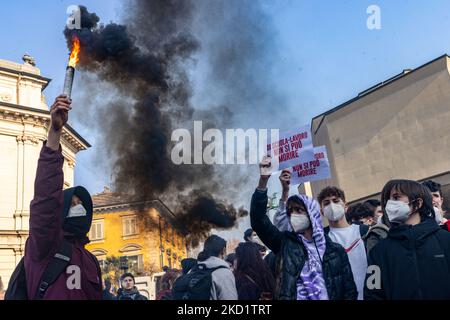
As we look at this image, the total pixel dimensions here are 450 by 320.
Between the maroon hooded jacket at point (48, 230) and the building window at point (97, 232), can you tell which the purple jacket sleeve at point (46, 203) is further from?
the building window at point (97, 232)

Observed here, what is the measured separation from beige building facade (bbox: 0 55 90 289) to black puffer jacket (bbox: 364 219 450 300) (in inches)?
974

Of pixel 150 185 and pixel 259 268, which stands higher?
pixel 150 185

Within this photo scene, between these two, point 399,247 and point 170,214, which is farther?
point 170,214

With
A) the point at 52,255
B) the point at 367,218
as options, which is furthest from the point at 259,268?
the point at 52,255

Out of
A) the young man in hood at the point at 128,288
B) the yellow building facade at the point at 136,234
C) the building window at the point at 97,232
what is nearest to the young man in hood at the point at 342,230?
the young man in hood at the point at 128,288

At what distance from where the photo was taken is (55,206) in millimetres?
3604

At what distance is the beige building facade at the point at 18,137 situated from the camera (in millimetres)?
27250

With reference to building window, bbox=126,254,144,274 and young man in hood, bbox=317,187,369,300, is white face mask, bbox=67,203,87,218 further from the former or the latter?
building window, bbox=126,254,144,274

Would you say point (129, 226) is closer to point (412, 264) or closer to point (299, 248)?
point (299, 248)

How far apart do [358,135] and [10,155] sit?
18.1 meters

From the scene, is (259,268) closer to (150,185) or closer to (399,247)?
(399,247)

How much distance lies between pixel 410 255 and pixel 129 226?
1574 cm

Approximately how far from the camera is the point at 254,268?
5.22 metres
